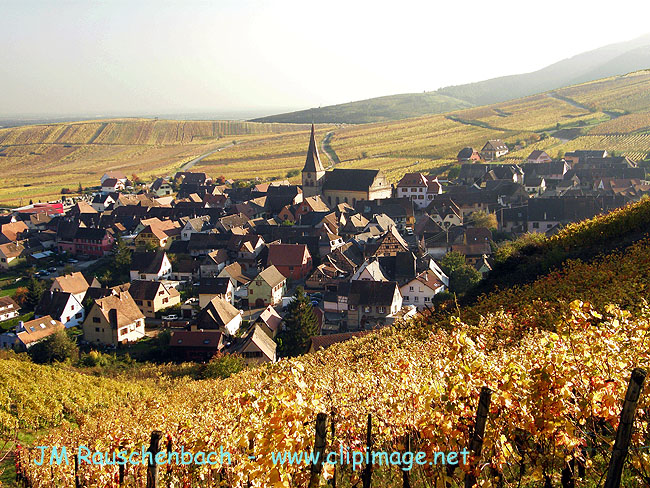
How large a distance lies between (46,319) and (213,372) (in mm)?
17174

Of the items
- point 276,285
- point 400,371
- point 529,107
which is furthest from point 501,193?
point 529,107

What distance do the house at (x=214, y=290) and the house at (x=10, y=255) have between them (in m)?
27.3

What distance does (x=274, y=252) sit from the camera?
46.0 m

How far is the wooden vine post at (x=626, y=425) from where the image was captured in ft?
15.4

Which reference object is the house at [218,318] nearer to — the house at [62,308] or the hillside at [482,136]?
the house at [62,308]

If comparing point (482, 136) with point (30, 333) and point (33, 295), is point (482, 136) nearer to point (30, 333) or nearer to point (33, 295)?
point (33, 295)

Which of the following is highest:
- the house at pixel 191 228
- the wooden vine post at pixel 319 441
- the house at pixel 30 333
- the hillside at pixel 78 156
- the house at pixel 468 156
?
the hillside at pixel 78 156

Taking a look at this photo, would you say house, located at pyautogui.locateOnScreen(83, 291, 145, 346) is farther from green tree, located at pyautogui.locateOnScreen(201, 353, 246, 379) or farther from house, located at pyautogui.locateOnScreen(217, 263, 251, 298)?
green tree, located at pyautogui.locateOnScreen(201, 353, 246, 379)

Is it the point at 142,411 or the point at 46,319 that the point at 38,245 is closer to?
the point at 46,319

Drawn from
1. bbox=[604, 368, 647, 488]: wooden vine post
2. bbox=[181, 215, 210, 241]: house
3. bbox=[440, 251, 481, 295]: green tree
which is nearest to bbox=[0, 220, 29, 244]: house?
bbox=[181, 215, 210, 241]: house

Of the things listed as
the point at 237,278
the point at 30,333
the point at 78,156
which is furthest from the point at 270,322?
the point at 78,156

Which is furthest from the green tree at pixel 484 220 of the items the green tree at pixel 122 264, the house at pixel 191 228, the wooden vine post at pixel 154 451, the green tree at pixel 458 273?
the wooden vine post at pixel 154 451

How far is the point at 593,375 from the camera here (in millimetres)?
6027

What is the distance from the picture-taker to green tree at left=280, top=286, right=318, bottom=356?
103 ft
